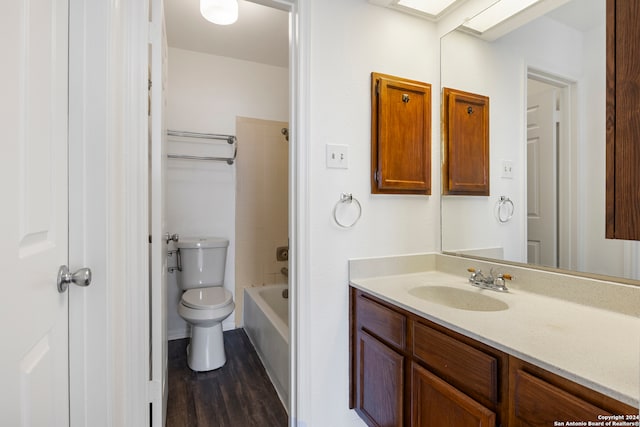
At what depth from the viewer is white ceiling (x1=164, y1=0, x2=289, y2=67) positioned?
2.02 meters

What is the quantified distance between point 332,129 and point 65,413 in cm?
136

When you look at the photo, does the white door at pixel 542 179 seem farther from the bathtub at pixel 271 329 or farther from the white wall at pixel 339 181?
the bathtub at pixel 271 329

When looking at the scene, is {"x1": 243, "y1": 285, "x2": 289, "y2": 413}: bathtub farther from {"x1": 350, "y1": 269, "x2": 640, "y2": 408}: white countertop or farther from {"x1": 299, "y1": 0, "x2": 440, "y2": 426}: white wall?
{"x1": 350, "y1": 269, "x2": 640, "y2": 408}: white countertop

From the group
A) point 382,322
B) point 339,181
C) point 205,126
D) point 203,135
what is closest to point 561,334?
point 382,322

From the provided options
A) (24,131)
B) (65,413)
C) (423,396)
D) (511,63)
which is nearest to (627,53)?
(511,63)

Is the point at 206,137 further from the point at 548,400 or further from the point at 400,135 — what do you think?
the point at 548,400

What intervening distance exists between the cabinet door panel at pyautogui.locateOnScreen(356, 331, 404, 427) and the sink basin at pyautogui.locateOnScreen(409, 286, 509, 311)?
290 mm

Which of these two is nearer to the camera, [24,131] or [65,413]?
[24,131]

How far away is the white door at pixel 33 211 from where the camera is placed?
1.82ft

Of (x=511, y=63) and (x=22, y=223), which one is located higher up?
(x=511, y=63)

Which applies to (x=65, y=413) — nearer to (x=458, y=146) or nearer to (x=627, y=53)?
(x=627, y=53)

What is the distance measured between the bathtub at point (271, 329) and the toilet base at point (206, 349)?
1.00 feet

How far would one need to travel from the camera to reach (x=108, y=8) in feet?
2.91

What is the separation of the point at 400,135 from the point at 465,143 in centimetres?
37
